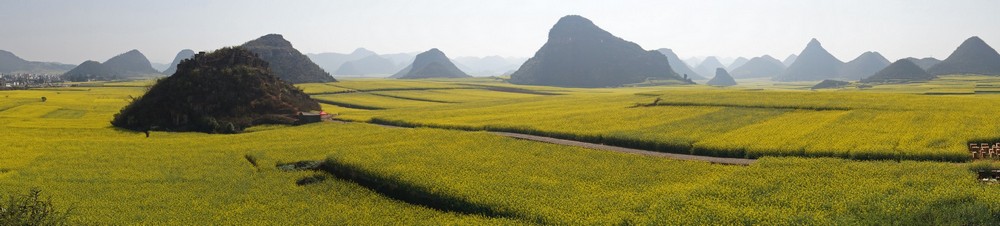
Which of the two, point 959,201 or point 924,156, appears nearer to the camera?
point 959,201

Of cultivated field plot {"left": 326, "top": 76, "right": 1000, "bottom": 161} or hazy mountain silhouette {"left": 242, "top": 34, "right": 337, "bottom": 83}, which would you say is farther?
hazy mountain silhouette {"left": 242, "top": 34, "right": 337, "bottom": 83}

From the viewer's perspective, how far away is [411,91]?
122000mm

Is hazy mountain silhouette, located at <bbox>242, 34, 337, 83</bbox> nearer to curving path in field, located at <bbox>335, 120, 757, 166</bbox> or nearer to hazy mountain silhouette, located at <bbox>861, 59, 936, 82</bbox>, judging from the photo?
curving path in field, located at <bbox>335, 120, 757, 166</bbox>

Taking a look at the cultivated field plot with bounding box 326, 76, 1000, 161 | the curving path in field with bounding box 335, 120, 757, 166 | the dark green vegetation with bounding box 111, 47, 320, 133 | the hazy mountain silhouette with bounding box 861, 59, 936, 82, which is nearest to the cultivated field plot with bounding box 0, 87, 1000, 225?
the curving path in field with bounding box 335, 120, 757, 166

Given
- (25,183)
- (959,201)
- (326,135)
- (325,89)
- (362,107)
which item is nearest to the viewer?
(959,201)

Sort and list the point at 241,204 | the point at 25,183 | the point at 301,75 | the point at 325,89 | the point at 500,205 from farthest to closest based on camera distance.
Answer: the point at 301,75, the point at 325,89, the point at 25,183, the point at 241,204, the point at 500,205

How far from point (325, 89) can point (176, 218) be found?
9805cm

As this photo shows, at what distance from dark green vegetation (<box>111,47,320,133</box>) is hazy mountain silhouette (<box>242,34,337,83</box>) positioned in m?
86.5

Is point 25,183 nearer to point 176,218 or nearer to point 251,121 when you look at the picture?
point 176,218

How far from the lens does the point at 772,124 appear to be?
1738 inches

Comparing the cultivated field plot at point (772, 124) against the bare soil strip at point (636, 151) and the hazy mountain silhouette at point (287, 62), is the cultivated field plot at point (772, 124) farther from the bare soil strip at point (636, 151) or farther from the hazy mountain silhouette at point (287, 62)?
the hazy mountain silhouette at point (287, 62)

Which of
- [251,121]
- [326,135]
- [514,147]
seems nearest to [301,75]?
[251,121]

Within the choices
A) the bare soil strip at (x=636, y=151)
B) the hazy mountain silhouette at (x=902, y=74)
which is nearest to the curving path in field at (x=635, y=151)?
the bare soil strip at (x=636, y=151)

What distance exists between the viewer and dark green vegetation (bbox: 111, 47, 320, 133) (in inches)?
2222
